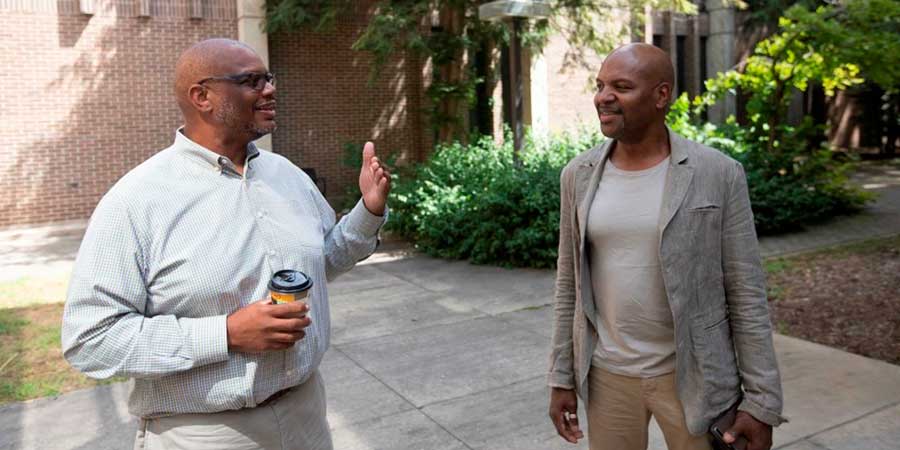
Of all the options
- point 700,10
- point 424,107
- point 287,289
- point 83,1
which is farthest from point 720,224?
point 700,10

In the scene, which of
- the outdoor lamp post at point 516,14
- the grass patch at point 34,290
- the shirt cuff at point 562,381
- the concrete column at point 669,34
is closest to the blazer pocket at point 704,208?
the shirt cuff at point 562,381

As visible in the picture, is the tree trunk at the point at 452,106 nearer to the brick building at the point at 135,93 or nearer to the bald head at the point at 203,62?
the brick building at the point at 135,93

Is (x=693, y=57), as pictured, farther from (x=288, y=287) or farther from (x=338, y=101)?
(x=288, y=287)

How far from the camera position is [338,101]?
16.1 m

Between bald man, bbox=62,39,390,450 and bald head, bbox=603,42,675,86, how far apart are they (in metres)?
1.11

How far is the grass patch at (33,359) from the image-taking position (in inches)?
215

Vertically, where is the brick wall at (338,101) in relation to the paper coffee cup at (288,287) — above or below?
above

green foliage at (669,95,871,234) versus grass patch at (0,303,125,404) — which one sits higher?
green foliage at (669,95,871,234)

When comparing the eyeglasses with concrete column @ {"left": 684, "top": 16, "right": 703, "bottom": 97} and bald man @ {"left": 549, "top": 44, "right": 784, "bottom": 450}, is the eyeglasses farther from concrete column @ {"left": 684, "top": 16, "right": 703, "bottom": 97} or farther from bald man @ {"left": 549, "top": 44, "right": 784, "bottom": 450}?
concrete column @ {"left": 684, "top": 16, "right": 703, "bottom": 97}

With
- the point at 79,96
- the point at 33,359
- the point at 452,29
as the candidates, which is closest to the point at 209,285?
the point at 33,359

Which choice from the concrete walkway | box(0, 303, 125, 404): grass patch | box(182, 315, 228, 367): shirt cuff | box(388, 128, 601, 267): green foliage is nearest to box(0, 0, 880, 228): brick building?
box(388, 128, 601, 267): green foliage

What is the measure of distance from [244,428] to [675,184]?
4.78 ft

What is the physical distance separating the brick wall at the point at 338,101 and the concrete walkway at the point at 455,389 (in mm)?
8019

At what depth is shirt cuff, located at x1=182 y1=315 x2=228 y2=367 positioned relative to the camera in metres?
2.04
